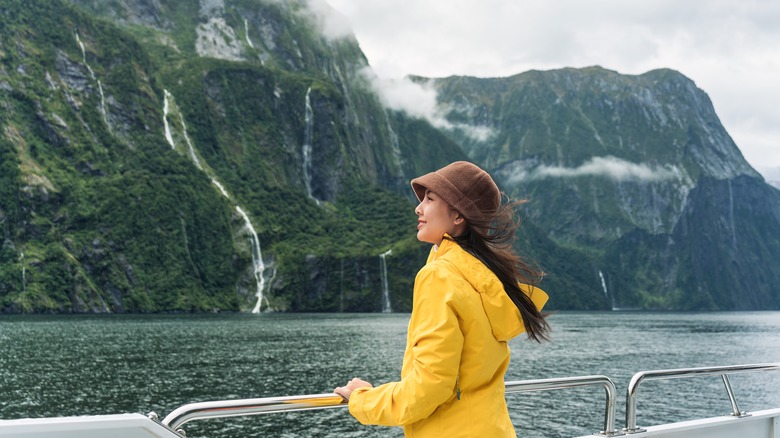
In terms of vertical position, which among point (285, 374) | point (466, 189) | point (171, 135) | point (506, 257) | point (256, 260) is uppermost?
point (171, 135)

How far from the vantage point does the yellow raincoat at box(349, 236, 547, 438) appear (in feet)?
8.45

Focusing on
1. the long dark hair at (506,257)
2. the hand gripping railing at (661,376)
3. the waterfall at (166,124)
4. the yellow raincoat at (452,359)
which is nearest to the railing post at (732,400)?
the hand gripping railing at (661,376)

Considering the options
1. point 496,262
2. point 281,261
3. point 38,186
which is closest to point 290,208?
point 281,261

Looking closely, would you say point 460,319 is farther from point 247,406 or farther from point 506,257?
point 247,406

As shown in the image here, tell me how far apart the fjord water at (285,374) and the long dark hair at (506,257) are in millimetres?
25960

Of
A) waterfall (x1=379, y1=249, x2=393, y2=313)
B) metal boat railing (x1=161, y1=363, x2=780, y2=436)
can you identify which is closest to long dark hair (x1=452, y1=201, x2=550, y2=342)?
metal boat railing (x1=161, y1=363, x2=780, y2=436)

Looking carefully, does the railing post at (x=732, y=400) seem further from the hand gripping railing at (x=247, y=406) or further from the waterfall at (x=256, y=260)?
the waterfall at (x=256, y=260)

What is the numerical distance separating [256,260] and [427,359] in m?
173

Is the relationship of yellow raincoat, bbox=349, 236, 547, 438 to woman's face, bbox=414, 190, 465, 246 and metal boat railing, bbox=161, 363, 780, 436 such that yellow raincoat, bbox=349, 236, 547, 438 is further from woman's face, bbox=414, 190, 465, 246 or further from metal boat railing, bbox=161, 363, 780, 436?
metal boat railing, bbox=161, 363, 780, 436

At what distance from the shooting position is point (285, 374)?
159 ft

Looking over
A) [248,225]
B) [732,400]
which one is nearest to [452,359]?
[732,400]

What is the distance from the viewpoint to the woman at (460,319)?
2.59m

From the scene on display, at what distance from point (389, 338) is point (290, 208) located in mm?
111111

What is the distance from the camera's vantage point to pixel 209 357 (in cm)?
5881
